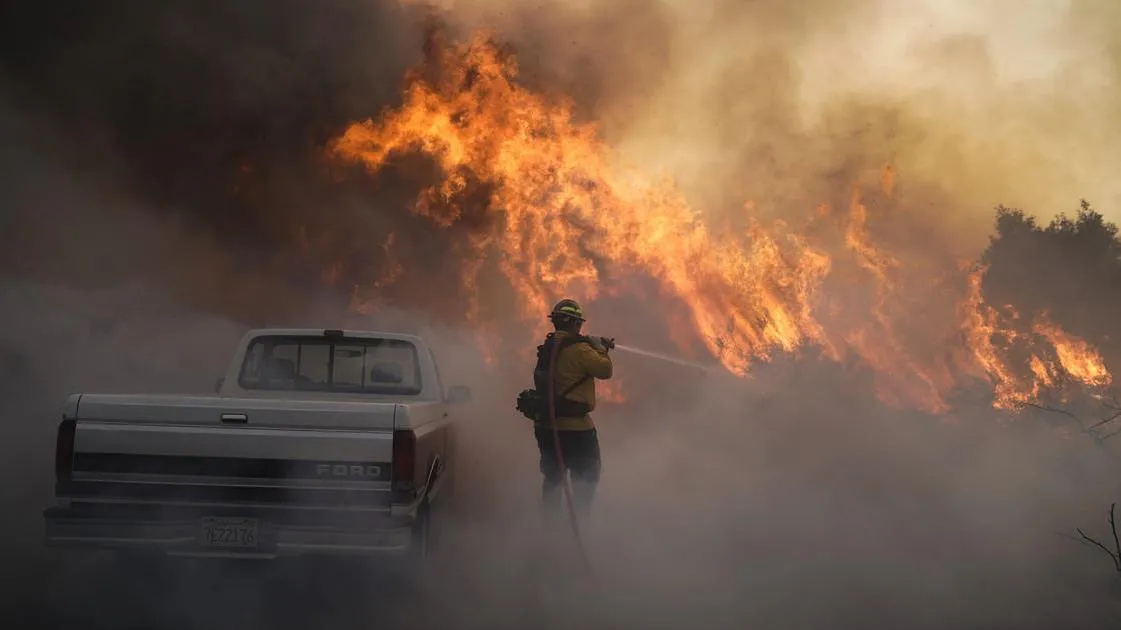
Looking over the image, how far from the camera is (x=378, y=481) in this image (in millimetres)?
6102

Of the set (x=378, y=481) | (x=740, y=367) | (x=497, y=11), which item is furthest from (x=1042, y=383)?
(x=378, y=481)

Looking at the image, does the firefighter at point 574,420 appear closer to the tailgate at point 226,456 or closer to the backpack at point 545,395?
the backpack at point 545,395

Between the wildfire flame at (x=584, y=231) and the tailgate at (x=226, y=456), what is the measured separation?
11298 mm

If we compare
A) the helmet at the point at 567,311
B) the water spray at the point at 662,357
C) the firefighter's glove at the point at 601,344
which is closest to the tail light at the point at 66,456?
the helmet at the point at 567,311

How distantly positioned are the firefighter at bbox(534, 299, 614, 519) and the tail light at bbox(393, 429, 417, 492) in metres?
2.12

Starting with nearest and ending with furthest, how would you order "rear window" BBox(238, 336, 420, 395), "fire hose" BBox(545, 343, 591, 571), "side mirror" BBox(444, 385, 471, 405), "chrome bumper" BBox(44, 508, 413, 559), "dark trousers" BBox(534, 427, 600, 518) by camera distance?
"chrome bumper" BBox(44, 508, 413, 559) < "fire hose" BBox(545, 343, 591, 571) < "dark trousers" BBox(534, 427, 600, 518) < "rear window" BBox(238, 336, 420, 395) < "side mirror" BBox(444, 385, 471, 405)

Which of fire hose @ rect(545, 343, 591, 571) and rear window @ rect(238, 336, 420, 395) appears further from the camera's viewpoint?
rear window @ rect(238, 336, 420, 395)

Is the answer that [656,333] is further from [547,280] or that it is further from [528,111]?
[528,111]

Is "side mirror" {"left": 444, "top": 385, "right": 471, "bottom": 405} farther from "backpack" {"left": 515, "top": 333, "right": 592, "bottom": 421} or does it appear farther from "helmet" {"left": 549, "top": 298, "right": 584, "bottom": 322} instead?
"helmet" {"left": 549, "top": 298, "right": 584, "bottom": 322}

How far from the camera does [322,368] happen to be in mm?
8531

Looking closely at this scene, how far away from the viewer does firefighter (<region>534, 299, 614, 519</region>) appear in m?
8.19

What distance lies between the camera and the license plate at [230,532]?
5.96 metres

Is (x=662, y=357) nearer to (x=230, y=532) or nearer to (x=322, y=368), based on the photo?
(x=322, y=368)

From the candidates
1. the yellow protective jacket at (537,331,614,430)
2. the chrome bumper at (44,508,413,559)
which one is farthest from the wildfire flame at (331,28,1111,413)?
the chrome bumper at (44,508,413,559)
